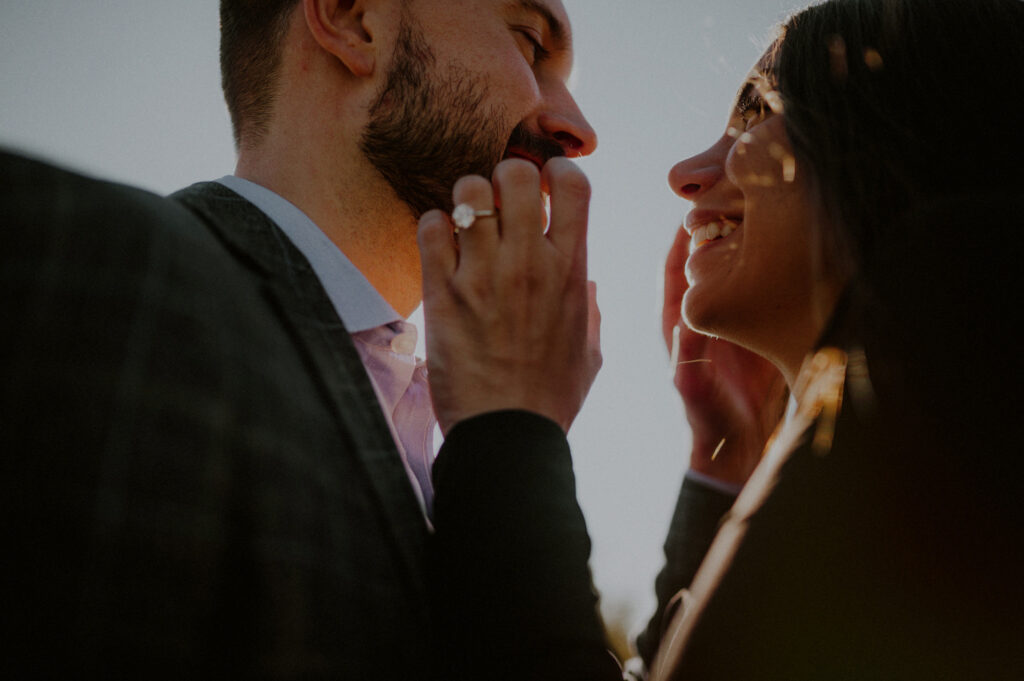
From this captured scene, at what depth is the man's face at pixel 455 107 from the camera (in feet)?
8.92

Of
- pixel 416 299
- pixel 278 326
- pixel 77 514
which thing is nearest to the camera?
pixel 77 514

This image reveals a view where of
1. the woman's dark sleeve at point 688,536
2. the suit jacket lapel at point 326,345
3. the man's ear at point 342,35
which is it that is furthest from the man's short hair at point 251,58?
the woman's dark sleeve at point 688,536

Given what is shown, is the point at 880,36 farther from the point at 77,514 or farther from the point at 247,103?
the point at 77,514

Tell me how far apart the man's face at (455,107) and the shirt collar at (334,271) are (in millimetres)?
489

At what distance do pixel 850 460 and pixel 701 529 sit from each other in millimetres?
1848

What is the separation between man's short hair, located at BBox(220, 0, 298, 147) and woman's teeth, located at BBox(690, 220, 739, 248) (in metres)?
1.76

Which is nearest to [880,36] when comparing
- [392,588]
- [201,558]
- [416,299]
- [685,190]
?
[685,190]

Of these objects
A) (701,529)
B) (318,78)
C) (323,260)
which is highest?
(318,78)

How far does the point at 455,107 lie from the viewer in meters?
2.77

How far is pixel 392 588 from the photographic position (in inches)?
54.8

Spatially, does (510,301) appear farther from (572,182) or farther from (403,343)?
(403,343)

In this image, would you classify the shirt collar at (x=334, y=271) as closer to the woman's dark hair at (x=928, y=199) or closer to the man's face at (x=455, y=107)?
the man's face at (x=455, y=107)

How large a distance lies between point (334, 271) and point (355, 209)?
51 centimetres

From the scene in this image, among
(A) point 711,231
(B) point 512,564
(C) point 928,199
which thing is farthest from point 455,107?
(B) point 512,564
